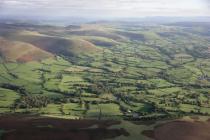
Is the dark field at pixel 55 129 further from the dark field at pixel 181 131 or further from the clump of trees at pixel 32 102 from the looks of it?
the clump of trees at pixel 32 102

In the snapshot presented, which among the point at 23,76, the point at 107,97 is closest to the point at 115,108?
the point at 107,97

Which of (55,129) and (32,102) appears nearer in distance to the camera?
(55,129)

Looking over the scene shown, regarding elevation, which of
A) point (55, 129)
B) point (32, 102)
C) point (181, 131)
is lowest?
point (32, 102)

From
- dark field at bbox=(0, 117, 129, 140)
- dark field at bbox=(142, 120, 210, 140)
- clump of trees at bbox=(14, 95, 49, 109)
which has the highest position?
dark field at bbox=(0, 117, 129, 140)

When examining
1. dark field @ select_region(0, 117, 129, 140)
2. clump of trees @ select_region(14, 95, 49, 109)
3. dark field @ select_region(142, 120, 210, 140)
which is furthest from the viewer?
clump of trees @ select_region(14, 95, 49, 109)

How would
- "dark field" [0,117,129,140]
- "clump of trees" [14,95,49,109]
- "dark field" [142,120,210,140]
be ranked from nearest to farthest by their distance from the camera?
"dark field" [0,117,129,140], "dark field" [142,120,210,140], "clump of trees" [14,95,49,109]

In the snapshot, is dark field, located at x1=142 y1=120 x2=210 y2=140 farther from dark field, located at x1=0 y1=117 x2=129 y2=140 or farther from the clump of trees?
the clump of trees

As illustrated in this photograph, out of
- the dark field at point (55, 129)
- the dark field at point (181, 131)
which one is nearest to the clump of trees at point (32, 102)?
the dark field at point (55, 129)

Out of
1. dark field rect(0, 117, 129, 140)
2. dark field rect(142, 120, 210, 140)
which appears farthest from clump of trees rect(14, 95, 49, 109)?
dark field rect(142, 120, 210, 140)

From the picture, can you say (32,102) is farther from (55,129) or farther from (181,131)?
(181,131)

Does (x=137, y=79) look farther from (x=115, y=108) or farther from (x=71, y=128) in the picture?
(x=71, y=128)

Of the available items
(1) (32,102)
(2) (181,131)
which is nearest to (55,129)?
(2) (181,131)

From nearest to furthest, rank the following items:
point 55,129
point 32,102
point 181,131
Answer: point 55,129, point 181,131, point 32,102
